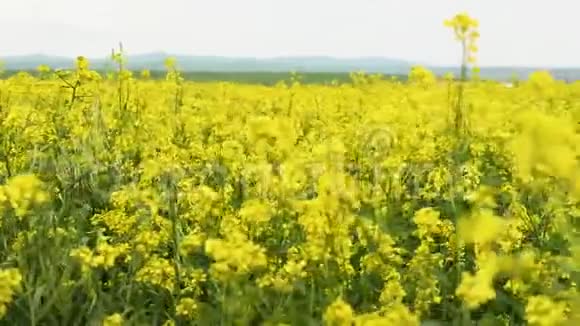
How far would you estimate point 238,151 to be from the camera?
155 inches

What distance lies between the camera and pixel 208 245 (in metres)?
2.11

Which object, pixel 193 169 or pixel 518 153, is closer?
pixel 518 153

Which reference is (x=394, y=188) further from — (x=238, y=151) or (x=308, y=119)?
(x=308, y=119)

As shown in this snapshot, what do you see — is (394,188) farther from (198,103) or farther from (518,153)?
(198,103)

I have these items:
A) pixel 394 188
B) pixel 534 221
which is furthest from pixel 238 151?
pixel 534 221

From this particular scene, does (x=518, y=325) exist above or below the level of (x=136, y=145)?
below

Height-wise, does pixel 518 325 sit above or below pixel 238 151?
below

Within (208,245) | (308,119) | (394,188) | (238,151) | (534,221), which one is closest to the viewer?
(208,245)

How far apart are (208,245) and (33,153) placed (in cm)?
247

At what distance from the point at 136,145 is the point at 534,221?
236 cm

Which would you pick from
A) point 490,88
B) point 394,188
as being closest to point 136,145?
point 394,188

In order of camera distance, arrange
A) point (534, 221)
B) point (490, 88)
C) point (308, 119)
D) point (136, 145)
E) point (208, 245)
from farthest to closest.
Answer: point (490, 88), point (308, 119), point (136, 145), point (534, 221), point (208, 245)

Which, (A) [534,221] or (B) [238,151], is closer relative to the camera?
(A) [534,221]

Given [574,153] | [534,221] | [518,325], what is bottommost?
[518,325]
